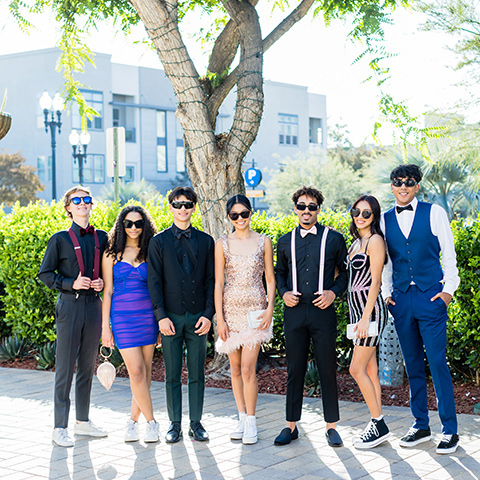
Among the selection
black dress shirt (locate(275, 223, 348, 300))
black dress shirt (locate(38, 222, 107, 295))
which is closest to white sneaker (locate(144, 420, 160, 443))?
black dress shirt (locate(38, 222, 107, 295))

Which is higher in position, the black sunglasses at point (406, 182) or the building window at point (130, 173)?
the building window at point (130, 173)

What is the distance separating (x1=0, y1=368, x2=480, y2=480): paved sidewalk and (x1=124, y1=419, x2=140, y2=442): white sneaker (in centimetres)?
8

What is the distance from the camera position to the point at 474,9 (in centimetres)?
1789

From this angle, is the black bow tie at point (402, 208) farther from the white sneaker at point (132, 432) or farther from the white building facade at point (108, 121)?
the white building facade at point (108, 121)

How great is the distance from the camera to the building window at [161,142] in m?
51.5

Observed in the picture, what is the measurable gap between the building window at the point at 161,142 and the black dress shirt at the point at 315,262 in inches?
1841

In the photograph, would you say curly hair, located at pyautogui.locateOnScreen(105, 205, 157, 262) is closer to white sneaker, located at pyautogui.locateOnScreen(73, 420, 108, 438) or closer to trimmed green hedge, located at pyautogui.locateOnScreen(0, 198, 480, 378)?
white sneaker, located at pyautogui.locateOnScreen(73, 420, 108, 438)

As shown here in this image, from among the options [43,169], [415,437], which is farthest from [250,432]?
[43,169]

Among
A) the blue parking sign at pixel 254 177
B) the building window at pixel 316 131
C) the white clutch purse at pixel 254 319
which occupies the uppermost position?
the building window at pixel 316 131

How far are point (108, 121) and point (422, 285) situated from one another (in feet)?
147

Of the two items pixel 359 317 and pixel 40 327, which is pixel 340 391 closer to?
pixel 359 317

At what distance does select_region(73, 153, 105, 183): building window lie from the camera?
47094 millimetres

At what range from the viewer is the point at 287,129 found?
193ft

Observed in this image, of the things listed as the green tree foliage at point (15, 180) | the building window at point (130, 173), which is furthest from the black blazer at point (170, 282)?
the building window at point (130, 173)
